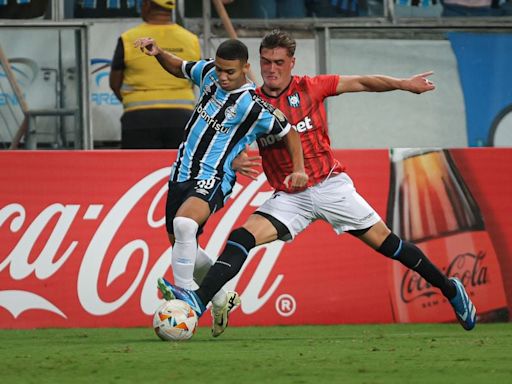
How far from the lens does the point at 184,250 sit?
9.11 metres

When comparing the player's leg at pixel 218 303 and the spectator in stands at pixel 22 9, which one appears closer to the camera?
the player's leg at pixel 218 303

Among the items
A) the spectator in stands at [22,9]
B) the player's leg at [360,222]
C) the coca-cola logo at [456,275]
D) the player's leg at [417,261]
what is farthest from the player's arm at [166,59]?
the spectator in stands at [22,9]

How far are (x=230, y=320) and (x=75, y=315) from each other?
4.19ft

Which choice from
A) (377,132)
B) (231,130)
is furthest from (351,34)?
(231,130)

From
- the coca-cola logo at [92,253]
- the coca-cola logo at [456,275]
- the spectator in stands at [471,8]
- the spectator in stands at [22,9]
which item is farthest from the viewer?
the spectator in stands at [471,8]

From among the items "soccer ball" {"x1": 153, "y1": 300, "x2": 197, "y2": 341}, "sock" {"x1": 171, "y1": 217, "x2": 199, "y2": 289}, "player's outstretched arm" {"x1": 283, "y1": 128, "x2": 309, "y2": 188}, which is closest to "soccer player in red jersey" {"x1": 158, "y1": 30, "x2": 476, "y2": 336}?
"player's outstretched arm" {"x1": 283, "y1": 128, "x2": 309, "y2": 188}

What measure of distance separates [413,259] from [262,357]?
104 inches

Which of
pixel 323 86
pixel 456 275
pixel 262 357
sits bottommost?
pixel 456 275

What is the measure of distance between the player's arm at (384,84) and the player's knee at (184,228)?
1.47 meters

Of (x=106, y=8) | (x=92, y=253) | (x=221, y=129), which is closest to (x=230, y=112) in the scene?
(x=221, y=129)

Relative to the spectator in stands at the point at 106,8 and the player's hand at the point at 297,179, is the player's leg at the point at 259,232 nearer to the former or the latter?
the player's hand at the point at 297,179

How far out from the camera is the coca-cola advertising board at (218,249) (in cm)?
1112

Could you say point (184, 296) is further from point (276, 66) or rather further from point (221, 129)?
point (276, 66)

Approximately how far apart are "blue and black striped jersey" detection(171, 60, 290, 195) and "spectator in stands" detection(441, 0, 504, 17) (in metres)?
5.33
